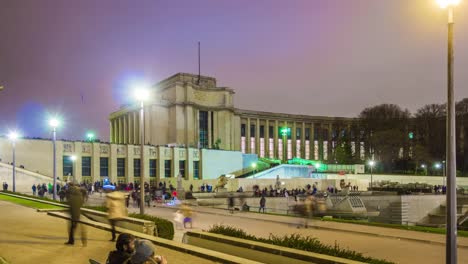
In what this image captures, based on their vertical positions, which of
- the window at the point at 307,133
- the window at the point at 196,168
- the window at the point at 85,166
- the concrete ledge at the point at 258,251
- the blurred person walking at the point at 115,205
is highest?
the window at the point at 307,133

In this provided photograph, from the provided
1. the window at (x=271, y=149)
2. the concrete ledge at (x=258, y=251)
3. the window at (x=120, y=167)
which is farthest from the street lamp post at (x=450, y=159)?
the window at (x=271, y=149)

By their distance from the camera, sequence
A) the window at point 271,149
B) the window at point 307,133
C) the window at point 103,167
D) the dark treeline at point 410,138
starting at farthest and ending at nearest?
the window at point 307,133 < the window at point 271,149 < the dark treeline at point 410,138 < the window at point 103,167

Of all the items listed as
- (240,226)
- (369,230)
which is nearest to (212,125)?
(240,226)

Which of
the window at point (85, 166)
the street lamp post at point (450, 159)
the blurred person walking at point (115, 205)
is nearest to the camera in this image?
the street lamp post at point (450, 159)

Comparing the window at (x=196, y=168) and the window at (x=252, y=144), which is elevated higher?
the window at (x=252, y=144)

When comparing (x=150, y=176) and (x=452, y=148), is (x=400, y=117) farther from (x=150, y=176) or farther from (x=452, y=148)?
(x=452, y=148)

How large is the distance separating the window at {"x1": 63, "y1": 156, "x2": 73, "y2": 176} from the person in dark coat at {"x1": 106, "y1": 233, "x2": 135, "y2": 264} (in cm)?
5188

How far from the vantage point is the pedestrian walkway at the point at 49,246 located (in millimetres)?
9961

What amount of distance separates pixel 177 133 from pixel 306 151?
47.2 meters

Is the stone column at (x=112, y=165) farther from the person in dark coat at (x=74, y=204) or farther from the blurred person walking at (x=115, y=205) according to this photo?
the person in dark coat at (x=74, y=204)

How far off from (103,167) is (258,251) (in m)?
53.4

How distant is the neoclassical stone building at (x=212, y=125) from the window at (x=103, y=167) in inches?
944

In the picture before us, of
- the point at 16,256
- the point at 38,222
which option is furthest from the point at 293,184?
the point at 16,256

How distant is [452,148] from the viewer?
8.21m
